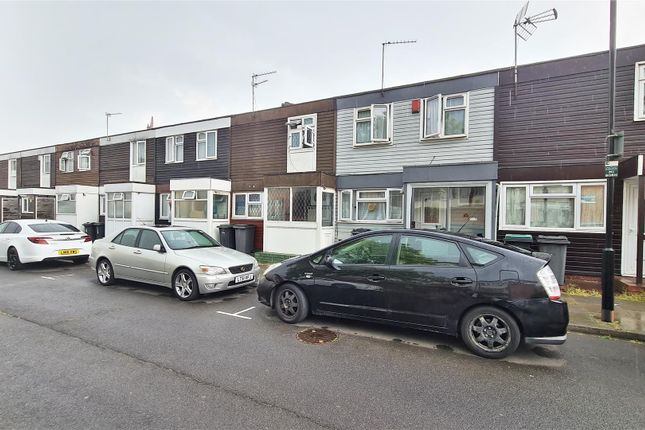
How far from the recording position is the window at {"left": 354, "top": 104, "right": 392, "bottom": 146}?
36.4 feet

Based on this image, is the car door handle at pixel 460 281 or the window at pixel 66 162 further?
the window at pixel 66 162

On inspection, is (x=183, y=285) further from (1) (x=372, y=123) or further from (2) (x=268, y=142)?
(2) (x=268, y=142)

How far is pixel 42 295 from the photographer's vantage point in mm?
6973

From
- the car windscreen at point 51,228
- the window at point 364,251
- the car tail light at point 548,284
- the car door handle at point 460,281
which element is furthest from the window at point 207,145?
the car tail light at point 548,284

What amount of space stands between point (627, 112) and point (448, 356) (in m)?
8.22

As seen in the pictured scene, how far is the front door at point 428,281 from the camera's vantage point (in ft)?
14.1

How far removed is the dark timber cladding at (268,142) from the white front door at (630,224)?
7.99 metres

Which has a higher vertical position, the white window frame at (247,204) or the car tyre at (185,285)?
the white window frame at (247,204)

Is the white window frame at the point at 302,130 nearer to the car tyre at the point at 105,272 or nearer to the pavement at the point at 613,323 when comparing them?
the car tyre at the point at 105,272

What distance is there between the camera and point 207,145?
15.2 metres

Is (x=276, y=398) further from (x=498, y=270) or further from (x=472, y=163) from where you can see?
(x=472, y=163)

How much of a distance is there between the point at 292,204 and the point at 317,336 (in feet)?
23.1

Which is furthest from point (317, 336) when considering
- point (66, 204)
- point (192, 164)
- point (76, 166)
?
point (76, 166)

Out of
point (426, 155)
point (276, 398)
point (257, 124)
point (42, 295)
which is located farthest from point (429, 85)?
point (42, 295)
